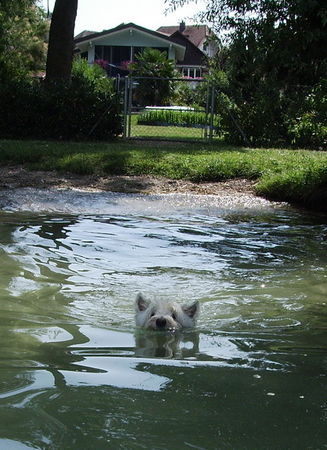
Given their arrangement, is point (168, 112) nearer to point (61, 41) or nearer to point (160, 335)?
point (61, 41)

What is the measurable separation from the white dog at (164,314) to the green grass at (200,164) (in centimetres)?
817

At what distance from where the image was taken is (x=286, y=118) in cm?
2159

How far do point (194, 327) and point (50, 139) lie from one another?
16.7 metres

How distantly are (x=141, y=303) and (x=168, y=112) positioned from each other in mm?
24917

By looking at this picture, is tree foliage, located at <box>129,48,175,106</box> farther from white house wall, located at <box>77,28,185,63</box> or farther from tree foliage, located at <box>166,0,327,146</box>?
tree foliage, located at <box>166,0,327,146</box>

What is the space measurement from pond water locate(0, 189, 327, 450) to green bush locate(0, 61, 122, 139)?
10172 mm

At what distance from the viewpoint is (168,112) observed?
30875 millimetres

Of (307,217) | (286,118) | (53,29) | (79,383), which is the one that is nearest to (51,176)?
(307,217)

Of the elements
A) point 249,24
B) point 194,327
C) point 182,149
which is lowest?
point 194,327

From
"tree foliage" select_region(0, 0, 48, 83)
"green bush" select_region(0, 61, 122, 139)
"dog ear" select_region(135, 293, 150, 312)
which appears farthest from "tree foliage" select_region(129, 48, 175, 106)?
"dog ear" select_region(135, 293, 150, 312)

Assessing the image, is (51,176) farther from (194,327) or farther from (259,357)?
(259,357)

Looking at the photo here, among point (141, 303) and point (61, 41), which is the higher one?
point (61, 41)

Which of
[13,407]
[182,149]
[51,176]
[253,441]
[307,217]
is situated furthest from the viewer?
[182,149]

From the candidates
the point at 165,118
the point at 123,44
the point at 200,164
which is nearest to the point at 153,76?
the point at 165,118
